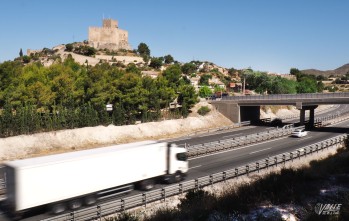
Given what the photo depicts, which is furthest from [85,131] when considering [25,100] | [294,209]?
[294,209]

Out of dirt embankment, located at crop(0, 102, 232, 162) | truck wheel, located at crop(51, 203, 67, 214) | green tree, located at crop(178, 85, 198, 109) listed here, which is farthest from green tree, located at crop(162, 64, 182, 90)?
truck wheel, located at crop(51, 203, 67, 214)

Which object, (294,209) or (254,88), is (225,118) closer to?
(294,209)

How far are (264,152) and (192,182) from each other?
1785 cm

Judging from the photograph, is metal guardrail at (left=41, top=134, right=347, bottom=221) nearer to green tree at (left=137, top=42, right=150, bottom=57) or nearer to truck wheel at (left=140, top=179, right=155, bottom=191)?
truck wheel at (left=140, top=179, right=155, bottom=191)

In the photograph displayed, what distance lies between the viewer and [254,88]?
418ft

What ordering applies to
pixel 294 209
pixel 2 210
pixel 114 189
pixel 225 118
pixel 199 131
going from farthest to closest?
pixel 225 118 → pixel 199 131 → pixel 114 189 → pixel 2 210 → pixel 294 209

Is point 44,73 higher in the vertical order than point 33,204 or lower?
higher

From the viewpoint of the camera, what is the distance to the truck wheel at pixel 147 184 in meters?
22.6

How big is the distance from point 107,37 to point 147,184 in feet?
519

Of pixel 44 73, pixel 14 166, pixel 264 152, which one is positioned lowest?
pixel 264 152

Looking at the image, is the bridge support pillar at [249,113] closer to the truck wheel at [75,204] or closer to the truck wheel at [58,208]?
the truck wheel at [75,204]

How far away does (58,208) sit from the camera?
723 inches

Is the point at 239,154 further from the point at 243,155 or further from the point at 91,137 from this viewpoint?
the point at 91,137

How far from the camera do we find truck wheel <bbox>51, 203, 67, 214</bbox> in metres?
18.2
